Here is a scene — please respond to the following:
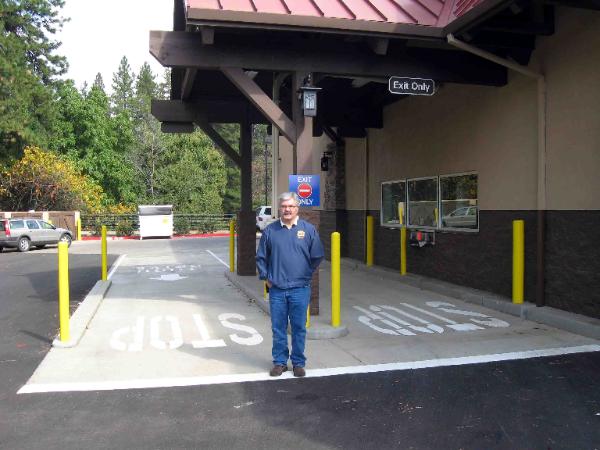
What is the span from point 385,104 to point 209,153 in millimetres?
35760

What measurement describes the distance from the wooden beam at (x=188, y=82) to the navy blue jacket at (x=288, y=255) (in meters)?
4.94

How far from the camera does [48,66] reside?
42438 millimetres

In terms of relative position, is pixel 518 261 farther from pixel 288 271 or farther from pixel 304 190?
pixel 288 271

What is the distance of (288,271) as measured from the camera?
18.1 ft

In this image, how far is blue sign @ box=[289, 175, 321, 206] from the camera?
7.85m

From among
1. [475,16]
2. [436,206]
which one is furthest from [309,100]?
[436,206]

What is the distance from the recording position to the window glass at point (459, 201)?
10.3 meters

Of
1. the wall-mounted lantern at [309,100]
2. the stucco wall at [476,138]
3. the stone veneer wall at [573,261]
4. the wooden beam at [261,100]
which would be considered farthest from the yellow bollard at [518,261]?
the wooden beam at [261,100]

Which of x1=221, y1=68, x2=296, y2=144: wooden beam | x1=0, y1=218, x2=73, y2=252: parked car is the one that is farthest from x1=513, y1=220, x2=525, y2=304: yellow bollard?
x1=0, y1=218, x2=73, y2=252: parked car

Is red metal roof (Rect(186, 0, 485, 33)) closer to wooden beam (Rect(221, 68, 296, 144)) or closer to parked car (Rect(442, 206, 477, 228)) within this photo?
wooden beam (Rect(221, 68, 296, 144))

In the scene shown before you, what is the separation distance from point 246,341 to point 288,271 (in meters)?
2.03

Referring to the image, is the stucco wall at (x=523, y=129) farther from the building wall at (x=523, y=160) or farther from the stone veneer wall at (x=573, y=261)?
the stone veneer wall at (x=573, y=261)

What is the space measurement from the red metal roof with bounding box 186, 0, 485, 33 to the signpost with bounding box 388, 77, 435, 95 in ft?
2.81

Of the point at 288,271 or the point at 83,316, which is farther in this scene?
the point at 83,316
